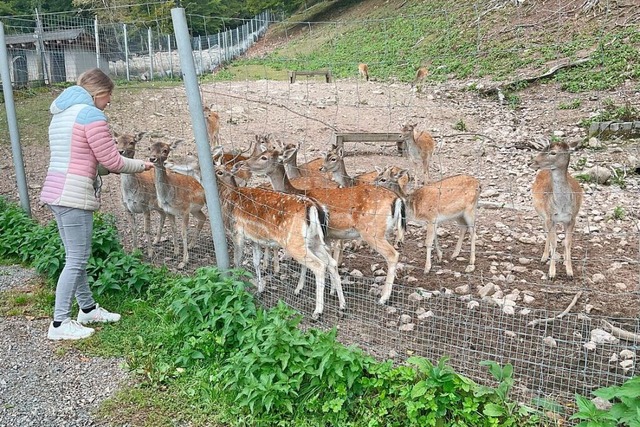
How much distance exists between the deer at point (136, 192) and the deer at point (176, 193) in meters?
0.25

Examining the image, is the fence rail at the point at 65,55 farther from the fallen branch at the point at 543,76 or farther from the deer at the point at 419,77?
the fallen branch at the point at 543,76

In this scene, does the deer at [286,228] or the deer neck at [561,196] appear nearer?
the deer at [286,228]

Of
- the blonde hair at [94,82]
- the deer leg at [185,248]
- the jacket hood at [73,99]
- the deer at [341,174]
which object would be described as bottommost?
the deer leg at [185,248]

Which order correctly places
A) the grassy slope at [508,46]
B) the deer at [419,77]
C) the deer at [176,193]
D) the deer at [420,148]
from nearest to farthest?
the deer at [176,193], the deer at [420,148], the grassy slope at [508,46], the deer at [419,77]

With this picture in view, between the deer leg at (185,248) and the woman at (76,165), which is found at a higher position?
the woman at (76,165)

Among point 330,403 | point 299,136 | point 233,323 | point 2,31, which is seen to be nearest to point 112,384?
point 233,323

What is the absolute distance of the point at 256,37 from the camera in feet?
119

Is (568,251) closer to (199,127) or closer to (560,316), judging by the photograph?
(560,316)

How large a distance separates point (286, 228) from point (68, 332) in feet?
6.16

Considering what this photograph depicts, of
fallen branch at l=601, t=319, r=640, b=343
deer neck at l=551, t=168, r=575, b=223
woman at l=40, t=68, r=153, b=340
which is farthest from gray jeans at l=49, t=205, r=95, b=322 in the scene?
deer neck at l=551, t=168, r=575, b=223

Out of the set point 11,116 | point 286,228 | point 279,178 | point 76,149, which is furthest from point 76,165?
point 11,116

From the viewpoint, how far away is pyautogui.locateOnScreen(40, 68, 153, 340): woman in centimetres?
462

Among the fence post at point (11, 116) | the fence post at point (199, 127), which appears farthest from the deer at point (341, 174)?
the fence post at point (11, 116)

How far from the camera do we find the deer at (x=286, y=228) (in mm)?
5309
